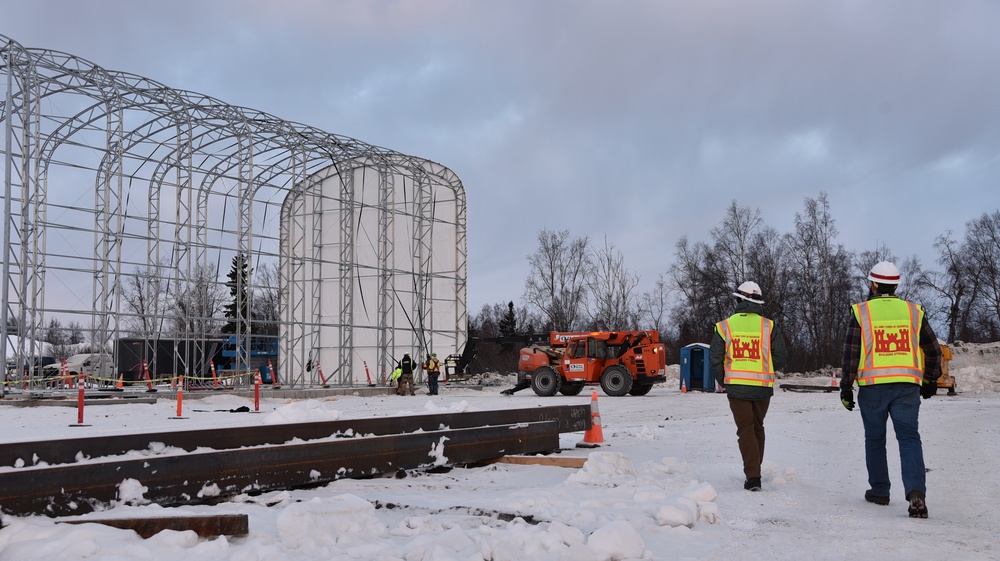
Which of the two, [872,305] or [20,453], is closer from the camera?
[20,453]

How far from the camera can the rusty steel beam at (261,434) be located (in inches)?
237

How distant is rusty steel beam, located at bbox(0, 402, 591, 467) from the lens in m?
6.01

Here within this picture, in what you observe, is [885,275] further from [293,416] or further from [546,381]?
[546,381]

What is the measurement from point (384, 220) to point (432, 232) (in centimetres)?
362

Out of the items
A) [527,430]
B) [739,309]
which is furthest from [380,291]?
[739,309]

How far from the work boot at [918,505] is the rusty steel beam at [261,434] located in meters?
4.64

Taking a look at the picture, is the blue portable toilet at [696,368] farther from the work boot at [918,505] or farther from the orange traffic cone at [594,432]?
the work boot at [918,505]

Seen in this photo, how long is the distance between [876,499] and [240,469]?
4.63m

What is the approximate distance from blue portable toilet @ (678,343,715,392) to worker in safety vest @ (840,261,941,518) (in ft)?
86.3

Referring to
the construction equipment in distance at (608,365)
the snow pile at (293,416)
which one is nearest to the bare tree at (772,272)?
the construction equipment in distance at (608,365)

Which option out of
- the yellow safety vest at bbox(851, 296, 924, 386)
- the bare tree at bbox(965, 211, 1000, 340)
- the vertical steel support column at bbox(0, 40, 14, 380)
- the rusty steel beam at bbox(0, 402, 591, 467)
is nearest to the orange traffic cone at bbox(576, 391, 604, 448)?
the rusty steel beam at bbox(0, 402, 591, 467)

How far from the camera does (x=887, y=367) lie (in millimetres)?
6113

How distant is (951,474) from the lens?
779 centimetres

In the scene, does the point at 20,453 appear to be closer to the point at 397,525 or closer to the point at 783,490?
the point at 397,525
